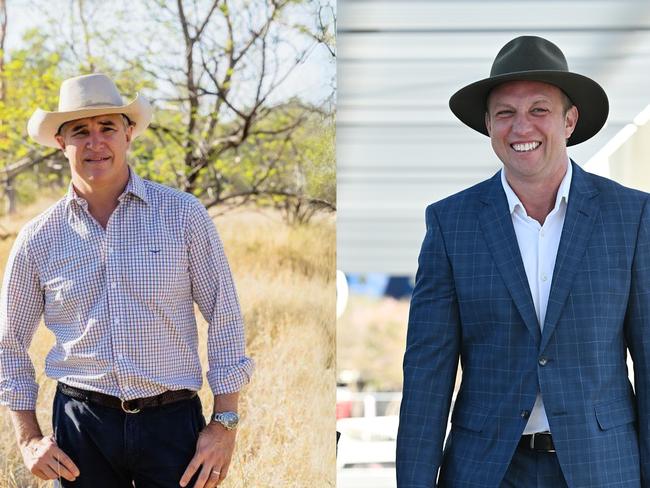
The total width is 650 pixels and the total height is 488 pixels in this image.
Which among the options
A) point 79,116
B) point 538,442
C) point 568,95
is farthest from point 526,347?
point 79,116

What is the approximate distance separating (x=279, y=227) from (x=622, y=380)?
2.16 meters

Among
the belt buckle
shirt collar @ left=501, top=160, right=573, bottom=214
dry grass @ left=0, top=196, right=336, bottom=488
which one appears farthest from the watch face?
dry grass @ left=0, top=196, right=336, bottom=488

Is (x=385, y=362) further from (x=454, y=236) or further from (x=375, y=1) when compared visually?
(x=454, y=236)

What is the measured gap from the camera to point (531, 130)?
248cm

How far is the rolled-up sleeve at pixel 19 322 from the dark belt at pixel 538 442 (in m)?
1.23

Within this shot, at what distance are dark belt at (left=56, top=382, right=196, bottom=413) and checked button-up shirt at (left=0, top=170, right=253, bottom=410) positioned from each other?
2 cm

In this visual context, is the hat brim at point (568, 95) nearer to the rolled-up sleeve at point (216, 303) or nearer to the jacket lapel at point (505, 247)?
the jacket lapel at point (505, 247)

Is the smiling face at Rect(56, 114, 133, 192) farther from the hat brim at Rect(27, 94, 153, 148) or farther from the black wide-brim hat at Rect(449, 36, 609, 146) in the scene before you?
the black wide-brim hat at Rect(449, 36, 609, 146)

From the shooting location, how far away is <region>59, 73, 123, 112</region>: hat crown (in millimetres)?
2873

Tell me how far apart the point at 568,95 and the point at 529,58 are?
13cm

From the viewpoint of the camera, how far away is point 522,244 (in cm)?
257

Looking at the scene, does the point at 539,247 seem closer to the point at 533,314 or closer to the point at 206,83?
the point at 533,314

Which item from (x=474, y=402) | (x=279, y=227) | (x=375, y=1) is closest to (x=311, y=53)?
(x=279, y=227)

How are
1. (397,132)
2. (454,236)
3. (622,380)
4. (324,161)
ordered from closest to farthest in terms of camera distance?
(622,380)
(454,236)
(324,161)
(397,132)
